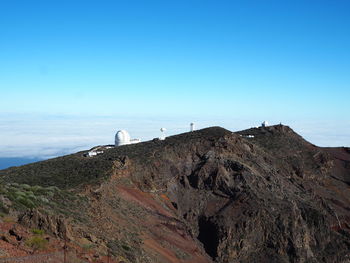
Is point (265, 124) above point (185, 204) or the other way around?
above

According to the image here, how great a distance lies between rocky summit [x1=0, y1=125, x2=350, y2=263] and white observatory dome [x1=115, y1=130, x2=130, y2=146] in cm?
720

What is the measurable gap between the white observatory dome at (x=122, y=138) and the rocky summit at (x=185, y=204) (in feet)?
23.6

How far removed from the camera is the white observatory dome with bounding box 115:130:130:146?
5569 centimetres

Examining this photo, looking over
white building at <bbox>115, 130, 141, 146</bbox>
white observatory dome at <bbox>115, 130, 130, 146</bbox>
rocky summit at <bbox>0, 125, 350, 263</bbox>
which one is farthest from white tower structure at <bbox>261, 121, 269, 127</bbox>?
white observatory dome at <bbox>115, 130, 130, 146</bbox>

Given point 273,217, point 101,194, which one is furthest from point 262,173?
point 101,194

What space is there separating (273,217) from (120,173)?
16.2 meters

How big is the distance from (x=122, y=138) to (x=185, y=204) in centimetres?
1888

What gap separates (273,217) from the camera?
126ft

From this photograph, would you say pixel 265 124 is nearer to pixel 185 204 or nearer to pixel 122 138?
pixel 122 138

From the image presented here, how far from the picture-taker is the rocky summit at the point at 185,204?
2525 centimetres

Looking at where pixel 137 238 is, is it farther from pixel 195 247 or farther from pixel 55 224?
pixel 55 224

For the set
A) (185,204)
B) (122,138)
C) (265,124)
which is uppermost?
(265,124)

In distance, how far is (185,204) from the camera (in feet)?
133

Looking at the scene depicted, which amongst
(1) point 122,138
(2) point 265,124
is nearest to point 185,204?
(1) point 122,138
